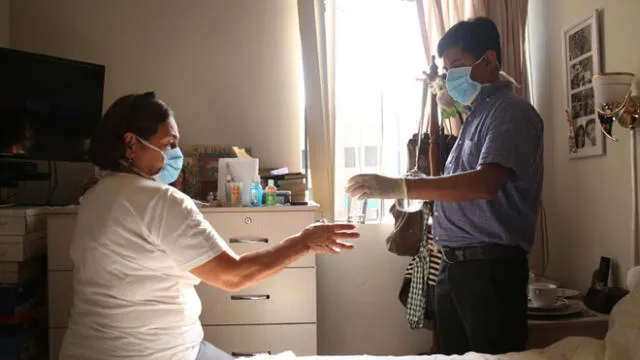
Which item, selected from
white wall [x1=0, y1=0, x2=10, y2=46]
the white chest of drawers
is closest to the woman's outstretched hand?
the white chest of drawers

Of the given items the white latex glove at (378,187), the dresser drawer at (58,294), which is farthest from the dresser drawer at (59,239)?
the white latex glove at (378,187)

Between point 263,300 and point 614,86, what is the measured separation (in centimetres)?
160

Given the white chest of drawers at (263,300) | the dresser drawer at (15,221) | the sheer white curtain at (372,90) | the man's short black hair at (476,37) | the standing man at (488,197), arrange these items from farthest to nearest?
the sheer white curtain at (372,90) < the white chest of drawers at (263,300) < the dresser drawer at (15,221) < the man's short black hair at (476,37) < the standing man at (488,197)

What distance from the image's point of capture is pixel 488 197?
127 cm

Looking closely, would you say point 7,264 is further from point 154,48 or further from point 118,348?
point 154,48

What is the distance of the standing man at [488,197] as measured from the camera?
1.29 meters

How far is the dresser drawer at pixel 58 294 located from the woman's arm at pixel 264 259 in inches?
43.8

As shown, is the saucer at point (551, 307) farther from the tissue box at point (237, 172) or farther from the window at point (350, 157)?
the tissue box at point (237, 172)

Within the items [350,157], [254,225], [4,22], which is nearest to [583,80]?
[350,157]

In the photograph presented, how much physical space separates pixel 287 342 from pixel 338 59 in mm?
1522

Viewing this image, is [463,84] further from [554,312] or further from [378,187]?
[554,312]

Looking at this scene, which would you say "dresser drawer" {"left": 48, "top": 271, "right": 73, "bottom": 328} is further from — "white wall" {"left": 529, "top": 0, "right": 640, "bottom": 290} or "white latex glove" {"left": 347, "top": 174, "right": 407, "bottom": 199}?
"white wall" {"left": 529, "top": 0, "right": 640, "bottom": 290}

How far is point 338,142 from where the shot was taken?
2.59m

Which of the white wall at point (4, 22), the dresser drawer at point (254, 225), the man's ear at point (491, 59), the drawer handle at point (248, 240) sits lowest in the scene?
the drawer handle at point (248, 240)
